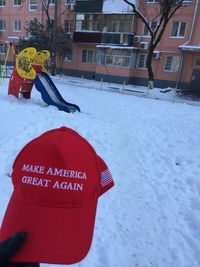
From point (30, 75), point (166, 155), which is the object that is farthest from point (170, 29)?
point (166, 155)

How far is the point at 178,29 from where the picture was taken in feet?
77.4

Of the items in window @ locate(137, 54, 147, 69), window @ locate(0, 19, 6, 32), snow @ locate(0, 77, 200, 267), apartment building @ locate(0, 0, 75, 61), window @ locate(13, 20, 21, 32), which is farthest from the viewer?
window @ locate(0, 19, 6, 32)

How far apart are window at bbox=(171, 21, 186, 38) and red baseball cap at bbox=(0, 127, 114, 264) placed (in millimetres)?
25193

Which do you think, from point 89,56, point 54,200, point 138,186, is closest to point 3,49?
point 89,56

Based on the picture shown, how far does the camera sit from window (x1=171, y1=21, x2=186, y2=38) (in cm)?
2334

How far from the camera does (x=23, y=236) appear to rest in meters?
1.19

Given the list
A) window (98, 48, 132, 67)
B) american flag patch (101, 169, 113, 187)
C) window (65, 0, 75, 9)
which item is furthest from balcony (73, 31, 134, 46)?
american flag patch (101, 169, 113, 187)

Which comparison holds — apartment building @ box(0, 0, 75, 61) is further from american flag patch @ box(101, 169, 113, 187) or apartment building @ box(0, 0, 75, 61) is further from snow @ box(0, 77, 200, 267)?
american flag patch @ box(101, 169, 113, 187)

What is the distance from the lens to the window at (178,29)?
23336mm

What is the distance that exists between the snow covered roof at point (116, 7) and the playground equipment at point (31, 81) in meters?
17.5

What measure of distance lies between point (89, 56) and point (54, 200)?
94.3ft

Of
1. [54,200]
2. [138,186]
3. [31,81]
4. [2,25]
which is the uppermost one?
[2,25]

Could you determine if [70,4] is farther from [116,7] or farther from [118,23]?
[118,23]

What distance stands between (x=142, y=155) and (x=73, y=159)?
192 inches
